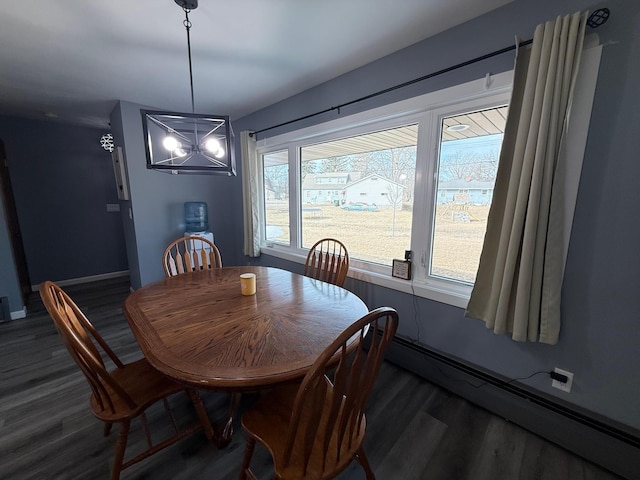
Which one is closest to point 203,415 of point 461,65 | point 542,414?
point 542,414

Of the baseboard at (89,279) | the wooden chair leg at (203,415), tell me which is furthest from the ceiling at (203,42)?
the baseboard at (89,279)

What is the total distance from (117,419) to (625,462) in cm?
235

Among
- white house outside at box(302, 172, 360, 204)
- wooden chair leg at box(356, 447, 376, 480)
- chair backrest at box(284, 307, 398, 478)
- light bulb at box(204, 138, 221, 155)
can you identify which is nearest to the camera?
chair backrest at box(284, 307, 398, 478)

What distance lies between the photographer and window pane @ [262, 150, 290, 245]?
Result: 10.1 feet

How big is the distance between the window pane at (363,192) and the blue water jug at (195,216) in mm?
1537

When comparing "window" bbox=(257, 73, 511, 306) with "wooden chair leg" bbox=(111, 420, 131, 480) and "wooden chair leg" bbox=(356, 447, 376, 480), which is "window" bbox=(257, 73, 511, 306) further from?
"wooden chair leg" bbox=(111, 420, 131, 480)

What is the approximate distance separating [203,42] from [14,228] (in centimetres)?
367

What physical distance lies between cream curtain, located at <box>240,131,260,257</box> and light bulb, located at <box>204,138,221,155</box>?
1576 millimetres

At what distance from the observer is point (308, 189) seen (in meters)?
2.85

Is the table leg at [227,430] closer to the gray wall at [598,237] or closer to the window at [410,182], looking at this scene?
the window at [410,182]

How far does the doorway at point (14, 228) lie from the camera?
3.12 m

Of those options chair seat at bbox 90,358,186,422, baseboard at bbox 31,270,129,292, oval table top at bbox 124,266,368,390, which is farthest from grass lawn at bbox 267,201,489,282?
baseboard at bbox 31,270,129,292

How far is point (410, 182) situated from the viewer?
6.61ft

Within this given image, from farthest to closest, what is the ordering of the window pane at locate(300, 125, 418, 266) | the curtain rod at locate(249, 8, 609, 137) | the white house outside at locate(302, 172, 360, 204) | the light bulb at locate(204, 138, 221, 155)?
the white house outside at locate(302, 172, 360, 204), the window pane at locate(300, 125, 418, 266), the light bulb at locate(204, 138, 221, 155), the curtain rod at locate(249, 8, 609, 137)
